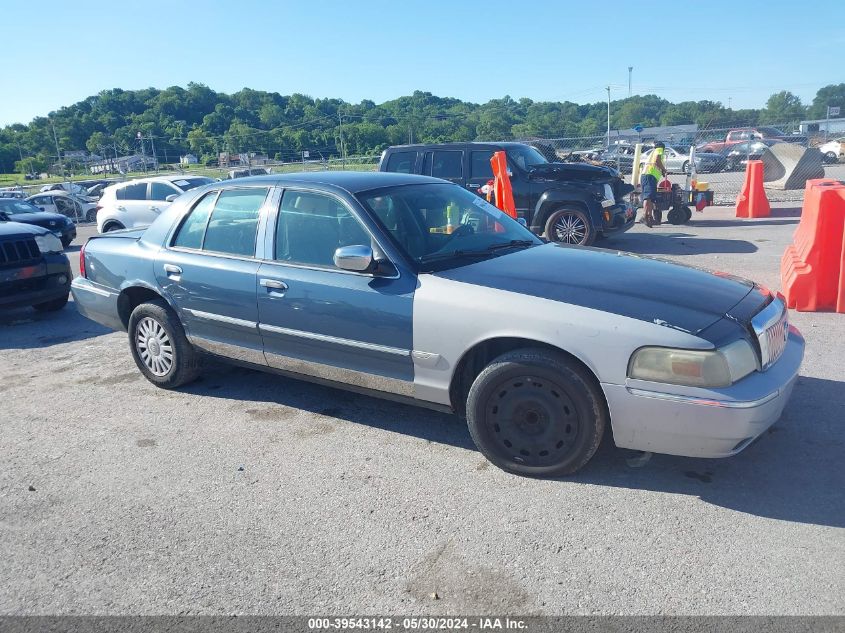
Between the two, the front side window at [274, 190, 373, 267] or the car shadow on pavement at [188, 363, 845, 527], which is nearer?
the car shadow on pavement at [188, 363, 845, 527]

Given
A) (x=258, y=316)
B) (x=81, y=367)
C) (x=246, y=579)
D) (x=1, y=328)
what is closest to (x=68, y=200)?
(x=1, y=328)

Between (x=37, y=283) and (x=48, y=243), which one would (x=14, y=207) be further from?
(x=37, y=283)

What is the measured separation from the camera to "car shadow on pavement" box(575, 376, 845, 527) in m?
3.35

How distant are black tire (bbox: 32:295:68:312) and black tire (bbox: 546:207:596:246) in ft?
23.0

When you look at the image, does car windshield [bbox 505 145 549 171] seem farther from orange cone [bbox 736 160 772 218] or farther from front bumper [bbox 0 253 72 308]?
front bumper [bbox 0 253 72 308]

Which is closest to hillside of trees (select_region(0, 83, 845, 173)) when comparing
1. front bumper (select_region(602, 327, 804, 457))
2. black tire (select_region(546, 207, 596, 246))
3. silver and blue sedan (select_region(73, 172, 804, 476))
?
black tire (select_region(546, 207, 596, 246))

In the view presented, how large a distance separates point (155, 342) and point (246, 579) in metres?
2.86

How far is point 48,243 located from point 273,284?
215 inches

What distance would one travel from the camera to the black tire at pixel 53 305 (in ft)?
28.6

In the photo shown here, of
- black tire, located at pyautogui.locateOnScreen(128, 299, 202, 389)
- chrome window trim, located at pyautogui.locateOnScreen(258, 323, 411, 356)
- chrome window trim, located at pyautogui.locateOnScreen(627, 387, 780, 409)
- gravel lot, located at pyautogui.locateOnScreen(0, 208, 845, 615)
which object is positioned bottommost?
gravel lot, located at pyautogui.locateOnScreen(0, 208, 845, 615)

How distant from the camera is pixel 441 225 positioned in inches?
182

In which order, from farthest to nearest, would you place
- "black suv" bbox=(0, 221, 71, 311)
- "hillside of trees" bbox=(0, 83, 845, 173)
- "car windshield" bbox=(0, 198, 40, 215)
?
"hillside of trees" bbox=(0, 83, 845, 173) → "car windshield" bbox=(0, 198, 40, 215) → "black suv" bbox=(0, 221, 71, 311)

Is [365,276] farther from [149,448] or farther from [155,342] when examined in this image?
[155,342]

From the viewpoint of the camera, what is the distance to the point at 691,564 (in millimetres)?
2928
